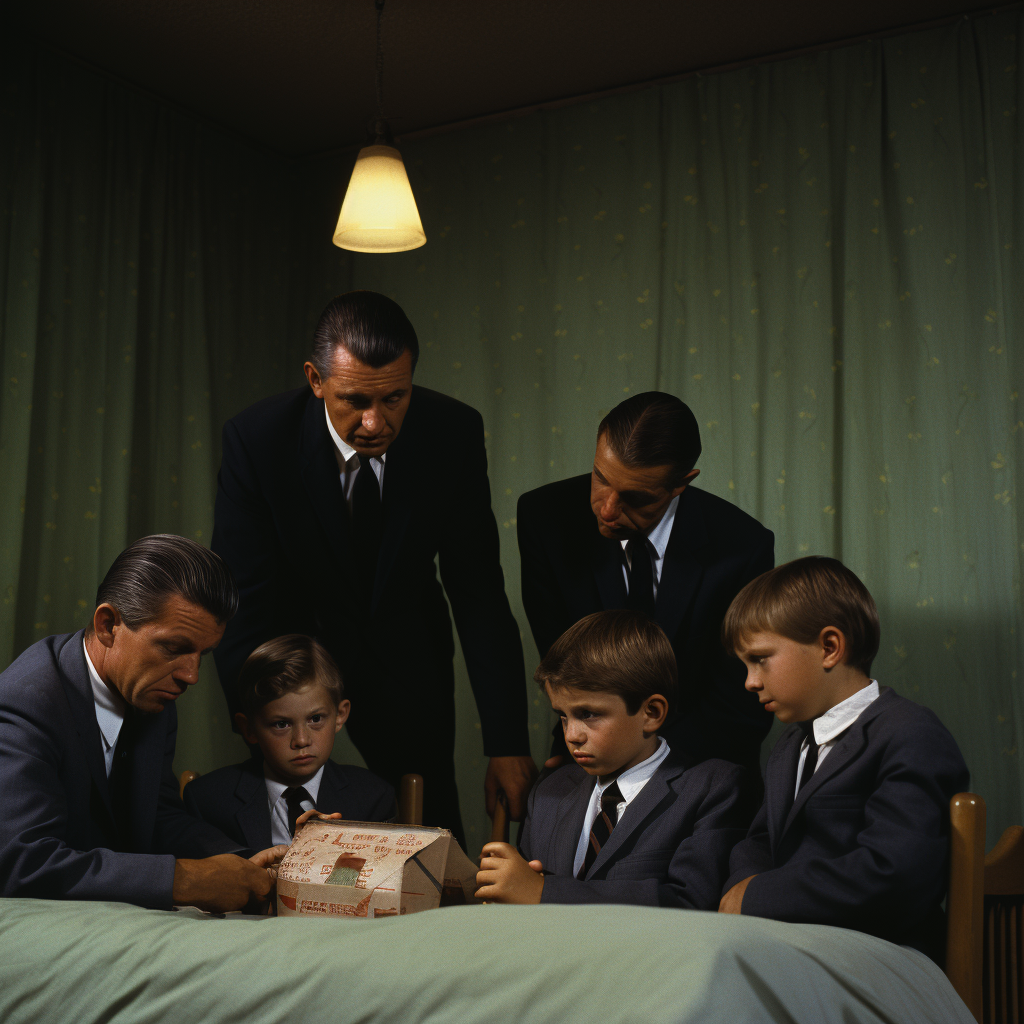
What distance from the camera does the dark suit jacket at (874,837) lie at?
1.33 m

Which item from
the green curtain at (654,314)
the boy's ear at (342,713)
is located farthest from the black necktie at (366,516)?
the green curtain at (654,314)

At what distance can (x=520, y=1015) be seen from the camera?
0.90 m

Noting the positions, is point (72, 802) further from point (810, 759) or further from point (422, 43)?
point (422, 43)

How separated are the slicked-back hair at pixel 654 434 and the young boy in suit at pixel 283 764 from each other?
67 cm

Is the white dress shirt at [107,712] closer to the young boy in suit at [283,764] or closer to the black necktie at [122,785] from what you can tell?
the black necktie at [122,785]

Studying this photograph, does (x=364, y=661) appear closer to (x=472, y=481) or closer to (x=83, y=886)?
(x=472, y=481)

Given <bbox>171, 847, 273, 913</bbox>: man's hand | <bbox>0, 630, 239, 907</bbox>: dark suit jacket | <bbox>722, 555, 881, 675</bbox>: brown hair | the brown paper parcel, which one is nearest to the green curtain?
<bbox>722, 555, 881, 675</bbox>: brown hair

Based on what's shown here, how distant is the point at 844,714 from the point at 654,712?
0.32 metres

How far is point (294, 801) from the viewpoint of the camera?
6.04ft

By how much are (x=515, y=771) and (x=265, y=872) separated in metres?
0.63

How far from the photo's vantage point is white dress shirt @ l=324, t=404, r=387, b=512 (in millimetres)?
2066

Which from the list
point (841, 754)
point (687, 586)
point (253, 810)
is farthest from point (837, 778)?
point (253, 810)

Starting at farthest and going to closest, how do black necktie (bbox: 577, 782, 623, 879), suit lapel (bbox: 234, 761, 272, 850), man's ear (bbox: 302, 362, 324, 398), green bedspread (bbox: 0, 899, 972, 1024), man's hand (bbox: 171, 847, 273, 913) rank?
man's ear (bbox: 302, 362, 324, 398) < suit lapel (bbox: 234, 761, 272, 850) < black necktie (bbox: 577, 782, 623, 879) < man's hand (bbox: 171, 847, 273, 913) < green bedspread (bbox: 0, 899, 972, 1024)

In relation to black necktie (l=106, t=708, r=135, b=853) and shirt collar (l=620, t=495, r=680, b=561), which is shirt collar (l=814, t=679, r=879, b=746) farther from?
black necktie (l=106, t=708, r=135, b=853)
